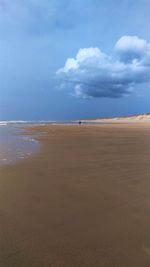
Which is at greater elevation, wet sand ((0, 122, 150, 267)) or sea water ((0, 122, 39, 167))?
sea water ((0, 122, 39, 167))

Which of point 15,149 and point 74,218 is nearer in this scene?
point 74,218

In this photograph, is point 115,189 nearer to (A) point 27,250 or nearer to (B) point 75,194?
(B) point 75,194

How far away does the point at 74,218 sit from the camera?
3.01 metres

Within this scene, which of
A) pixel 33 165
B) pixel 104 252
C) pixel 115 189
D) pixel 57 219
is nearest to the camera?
pixel 104 252

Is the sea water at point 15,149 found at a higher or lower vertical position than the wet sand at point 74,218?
higher

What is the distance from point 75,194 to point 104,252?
1.65 m

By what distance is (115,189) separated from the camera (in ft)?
13.7

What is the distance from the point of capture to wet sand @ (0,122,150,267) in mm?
2234

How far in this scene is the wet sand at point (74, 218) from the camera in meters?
2.23

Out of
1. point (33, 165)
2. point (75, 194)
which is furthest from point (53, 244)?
point (33, 165)

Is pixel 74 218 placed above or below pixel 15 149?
below

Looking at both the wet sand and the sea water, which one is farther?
the sea water

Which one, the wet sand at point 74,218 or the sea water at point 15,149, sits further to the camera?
the sea water at point 15,149

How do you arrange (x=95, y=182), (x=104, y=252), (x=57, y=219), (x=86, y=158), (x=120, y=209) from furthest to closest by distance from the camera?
(x=86, y=158) < (x=95, y=182) < (x=120, y=209) < (x=57, y=219) < (x=104, y=252)
